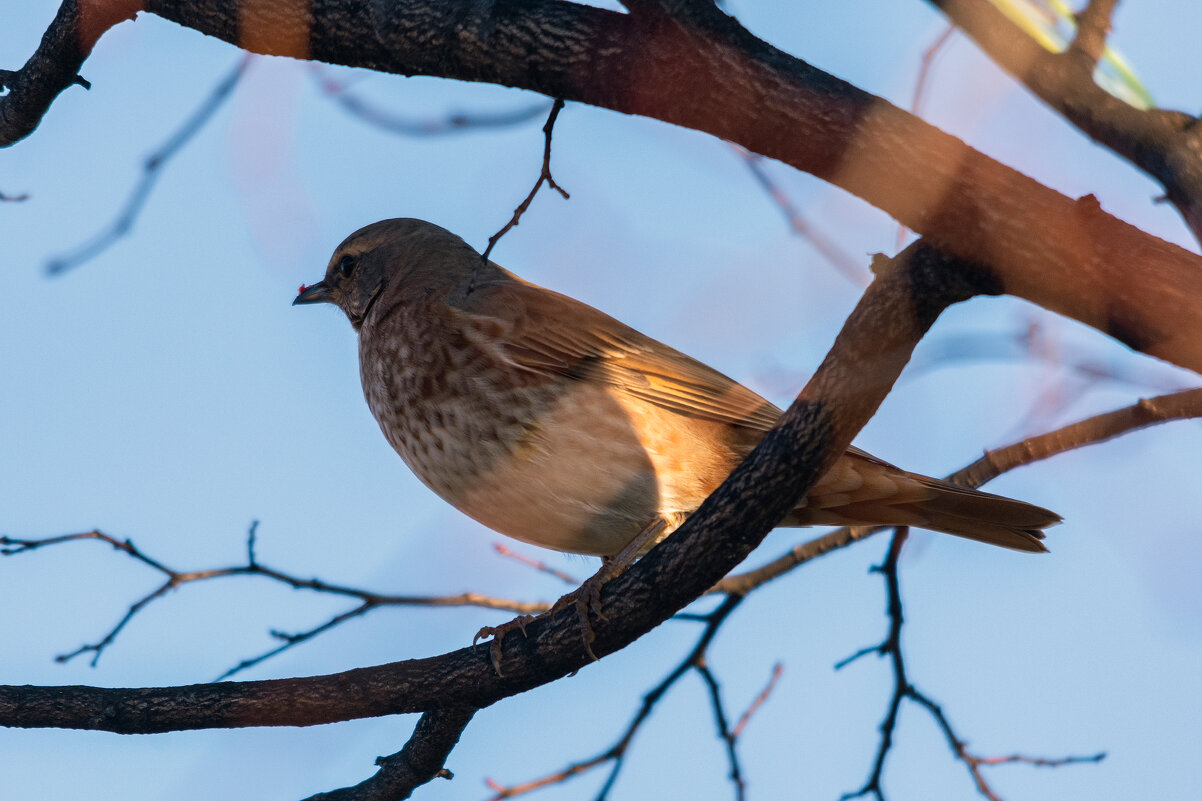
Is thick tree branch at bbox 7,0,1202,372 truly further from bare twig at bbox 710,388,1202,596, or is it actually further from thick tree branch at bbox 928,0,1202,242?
bare twig at bbox 710,388,1202,596

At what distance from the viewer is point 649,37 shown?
3.29 meters

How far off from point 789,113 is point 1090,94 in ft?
2.44

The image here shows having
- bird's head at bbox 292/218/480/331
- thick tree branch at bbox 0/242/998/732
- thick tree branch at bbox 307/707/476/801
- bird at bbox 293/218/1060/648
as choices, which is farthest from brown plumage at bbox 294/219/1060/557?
thick tree branch at bbox 307/707/476/801

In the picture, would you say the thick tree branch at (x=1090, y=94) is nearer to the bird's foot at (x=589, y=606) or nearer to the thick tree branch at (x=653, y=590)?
the thick tree branch at (x=653, y=590)

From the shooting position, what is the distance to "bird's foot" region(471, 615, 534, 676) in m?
3.82

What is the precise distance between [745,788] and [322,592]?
6.45ft

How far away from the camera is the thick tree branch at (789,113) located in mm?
2707

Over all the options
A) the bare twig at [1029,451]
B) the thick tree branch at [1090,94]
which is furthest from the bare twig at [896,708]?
the thick tree branch at [1090,94]

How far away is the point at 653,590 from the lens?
3609 millimetres

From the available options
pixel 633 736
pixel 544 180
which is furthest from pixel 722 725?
pixel 544 180

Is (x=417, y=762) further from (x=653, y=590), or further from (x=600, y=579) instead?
(x=653, y=590)

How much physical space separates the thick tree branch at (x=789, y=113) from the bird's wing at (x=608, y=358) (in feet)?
4.64

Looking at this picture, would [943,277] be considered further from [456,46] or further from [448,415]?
[448,415]

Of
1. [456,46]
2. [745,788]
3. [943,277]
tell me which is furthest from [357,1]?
[745,788]
